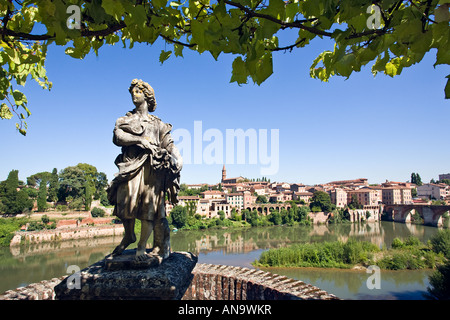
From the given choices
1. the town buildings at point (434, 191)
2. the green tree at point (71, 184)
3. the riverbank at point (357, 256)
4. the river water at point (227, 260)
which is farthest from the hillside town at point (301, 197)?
the riverbank at point (357, 256)

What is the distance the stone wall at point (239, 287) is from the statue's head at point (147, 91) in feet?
9.07

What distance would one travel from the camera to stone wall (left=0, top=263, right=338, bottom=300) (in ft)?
12.3

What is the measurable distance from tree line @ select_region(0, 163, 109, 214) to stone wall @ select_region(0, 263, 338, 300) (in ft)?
108

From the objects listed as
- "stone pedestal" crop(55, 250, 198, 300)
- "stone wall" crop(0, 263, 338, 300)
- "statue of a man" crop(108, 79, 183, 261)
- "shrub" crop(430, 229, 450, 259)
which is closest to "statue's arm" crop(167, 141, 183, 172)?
"statue of a man" crop(108, 79, 183, 261)

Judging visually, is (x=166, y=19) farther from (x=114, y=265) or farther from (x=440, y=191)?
(x=440, y=191)

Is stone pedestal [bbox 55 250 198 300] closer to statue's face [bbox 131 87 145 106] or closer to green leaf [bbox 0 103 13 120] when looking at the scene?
statue's face [bbox 131 87 145 106]

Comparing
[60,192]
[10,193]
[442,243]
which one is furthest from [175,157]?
[60,192]

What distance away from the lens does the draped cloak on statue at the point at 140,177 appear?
8.93ft

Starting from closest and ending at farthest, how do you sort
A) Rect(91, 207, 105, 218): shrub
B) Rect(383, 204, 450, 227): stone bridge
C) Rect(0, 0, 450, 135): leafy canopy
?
Rect(0, 0, 450, 135): leafy canopy
Rect(91, 207, 105, 218): shrub
Rect(383, 204, 450, 227): stone bridge

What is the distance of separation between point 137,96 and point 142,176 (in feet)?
3.00

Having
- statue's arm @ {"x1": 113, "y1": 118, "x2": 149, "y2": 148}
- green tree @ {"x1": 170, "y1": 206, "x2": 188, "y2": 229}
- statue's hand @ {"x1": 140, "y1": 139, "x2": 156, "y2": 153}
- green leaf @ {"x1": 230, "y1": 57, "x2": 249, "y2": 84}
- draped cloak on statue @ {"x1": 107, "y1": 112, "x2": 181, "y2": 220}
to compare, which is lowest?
green tree @ {"x1": 170, "y1": 206, "x2": 188, "y2": 229}

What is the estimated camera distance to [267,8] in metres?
1.42

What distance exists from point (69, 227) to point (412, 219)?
5357 centimetres

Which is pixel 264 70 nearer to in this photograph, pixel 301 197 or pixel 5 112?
pixel 5 112
